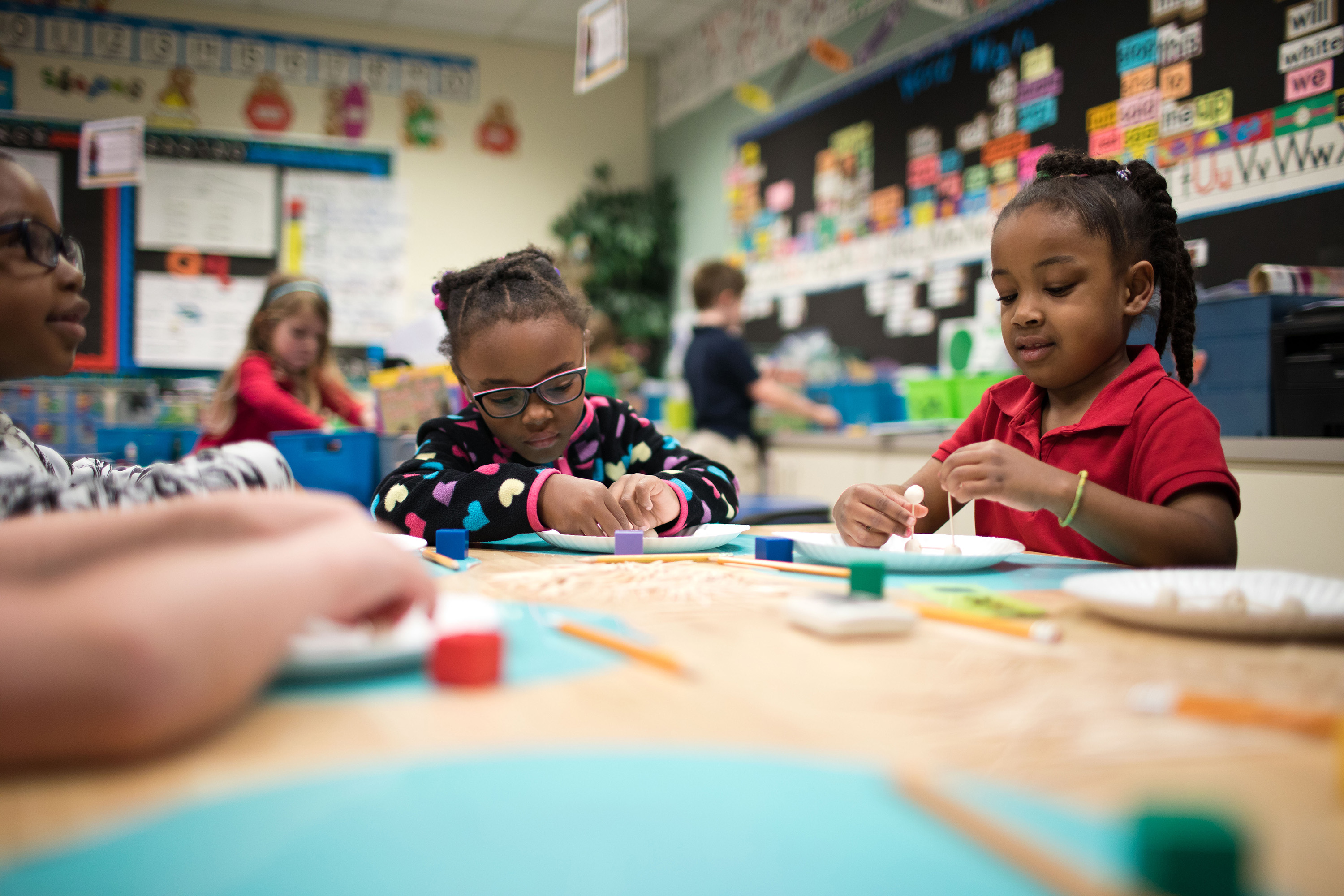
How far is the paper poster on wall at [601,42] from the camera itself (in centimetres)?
282

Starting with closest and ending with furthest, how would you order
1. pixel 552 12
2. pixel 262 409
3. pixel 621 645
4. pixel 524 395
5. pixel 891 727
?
1. pixel 891 727
2. pixel 621 645
3. pixel 524 395
4. pixel 262 409
5. pixel 552 12

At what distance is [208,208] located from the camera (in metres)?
4.59

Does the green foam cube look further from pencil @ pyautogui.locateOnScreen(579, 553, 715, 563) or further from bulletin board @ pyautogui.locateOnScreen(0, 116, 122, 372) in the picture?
bulletin board @ pyautogui.locateOnScreen(0, 116, 122, 372)

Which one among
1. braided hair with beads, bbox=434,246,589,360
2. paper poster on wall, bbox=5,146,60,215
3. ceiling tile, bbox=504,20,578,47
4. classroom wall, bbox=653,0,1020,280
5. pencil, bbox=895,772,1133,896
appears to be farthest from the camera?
ceiling tile, bbox=504,20,578,47

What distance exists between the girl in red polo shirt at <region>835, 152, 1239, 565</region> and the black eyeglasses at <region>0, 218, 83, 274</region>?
808 mm

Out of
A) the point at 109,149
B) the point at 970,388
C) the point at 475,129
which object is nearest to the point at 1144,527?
the point at 970,388

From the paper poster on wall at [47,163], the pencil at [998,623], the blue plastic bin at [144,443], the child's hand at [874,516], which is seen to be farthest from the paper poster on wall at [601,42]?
the paper poster on wall at [47,163]

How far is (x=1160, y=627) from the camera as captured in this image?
0.57m

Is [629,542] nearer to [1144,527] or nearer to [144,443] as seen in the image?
[1144,527]

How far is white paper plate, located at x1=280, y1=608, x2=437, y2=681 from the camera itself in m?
0.44

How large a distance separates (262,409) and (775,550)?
230 cm

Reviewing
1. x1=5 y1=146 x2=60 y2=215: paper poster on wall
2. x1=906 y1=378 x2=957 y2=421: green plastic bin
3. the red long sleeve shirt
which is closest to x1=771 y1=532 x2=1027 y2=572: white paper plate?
x1=906 y1=378 x2=957 y2=421: green plastic bin

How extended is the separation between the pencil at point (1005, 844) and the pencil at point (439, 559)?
2.01 feet

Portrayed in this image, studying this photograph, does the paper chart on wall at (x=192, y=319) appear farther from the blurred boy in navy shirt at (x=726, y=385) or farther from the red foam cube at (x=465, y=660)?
the red foam cube at (x=465, y=660)
